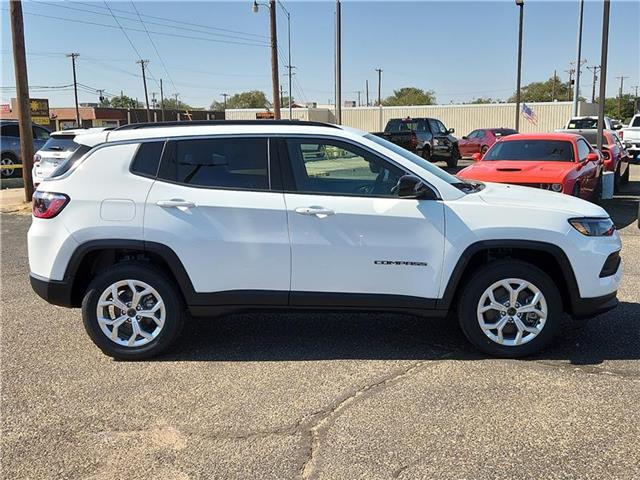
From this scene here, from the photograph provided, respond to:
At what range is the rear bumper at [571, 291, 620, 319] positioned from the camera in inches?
177

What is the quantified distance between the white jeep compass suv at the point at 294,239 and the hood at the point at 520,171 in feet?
15.2

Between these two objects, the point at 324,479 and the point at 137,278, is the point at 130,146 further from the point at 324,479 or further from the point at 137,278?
the point at 324,479

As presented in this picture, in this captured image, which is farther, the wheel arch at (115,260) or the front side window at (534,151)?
the front side window at (534,151)

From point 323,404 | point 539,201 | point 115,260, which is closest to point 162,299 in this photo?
point 115,260

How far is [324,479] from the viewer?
308 cm

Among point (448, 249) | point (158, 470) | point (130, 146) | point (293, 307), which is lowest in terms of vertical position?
point (158, 470)

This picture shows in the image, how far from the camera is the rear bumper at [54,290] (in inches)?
183

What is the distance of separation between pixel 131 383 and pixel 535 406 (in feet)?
8.97

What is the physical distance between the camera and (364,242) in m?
4.46

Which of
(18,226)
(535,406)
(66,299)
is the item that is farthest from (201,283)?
(18,226)

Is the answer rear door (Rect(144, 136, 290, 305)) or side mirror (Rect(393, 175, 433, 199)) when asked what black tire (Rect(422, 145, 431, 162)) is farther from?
rear door (Rect(144, 136, 290, 305))

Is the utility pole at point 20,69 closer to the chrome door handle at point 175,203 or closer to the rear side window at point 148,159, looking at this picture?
the rear side window at point 148,159

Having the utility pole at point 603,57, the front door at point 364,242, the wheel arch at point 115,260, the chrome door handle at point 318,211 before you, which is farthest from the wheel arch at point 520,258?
the utility pole at point 603,57

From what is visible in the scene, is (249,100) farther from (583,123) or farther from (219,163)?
(219,163)
